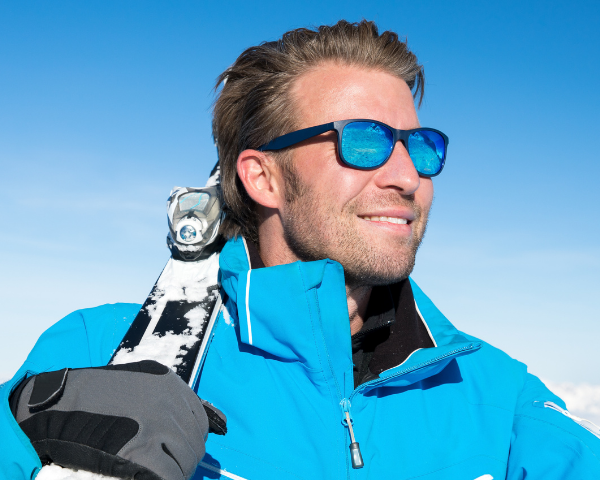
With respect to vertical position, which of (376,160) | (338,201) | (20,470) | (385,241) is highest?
(376,160)

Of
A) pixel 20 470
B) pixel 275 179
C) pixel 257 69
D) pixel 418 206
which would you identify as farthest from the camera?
pixel 257 69

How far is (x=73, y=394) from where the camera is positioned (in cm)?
150

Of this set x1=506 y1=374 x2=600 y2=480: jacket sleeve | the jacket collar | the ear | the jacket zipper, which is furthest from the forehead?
x1=506 y1=374 x2=600 y2=480: jacket sleeve

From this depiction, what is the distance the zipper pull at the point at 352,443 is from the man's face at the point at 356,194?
686mm

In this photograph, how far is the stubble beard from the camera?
240cm

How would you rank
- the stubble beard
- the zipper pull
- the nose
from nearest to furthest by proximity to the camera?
1. the zipper pull
2. the stubble beard
3. the nose

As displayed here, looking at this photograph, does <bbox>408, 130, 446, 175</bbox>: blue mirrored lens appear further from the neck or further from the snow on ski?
the snow on ski

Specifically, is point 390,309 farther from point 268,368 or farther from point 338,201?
point 268,368

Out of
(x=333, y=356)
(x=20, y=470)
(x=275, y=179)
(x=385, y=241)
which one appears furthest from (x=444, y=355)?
(x=20, y=470)

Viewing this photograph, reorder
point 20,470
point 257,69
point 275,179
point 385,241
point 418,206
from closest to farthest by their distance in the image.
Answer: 1. point 20,470
2. point 385,241
3. point 418,206
4. point 275,179
5. point 257,69

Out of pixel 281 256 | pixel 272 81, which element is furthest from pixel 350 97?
pixel 281 256

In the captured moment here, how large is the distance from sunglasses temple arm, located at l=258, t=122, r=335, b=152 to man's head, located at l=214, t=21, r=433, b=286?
3 centimetres

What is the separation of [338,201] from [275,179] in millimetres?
487

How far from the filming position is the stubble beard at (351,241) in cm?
240
